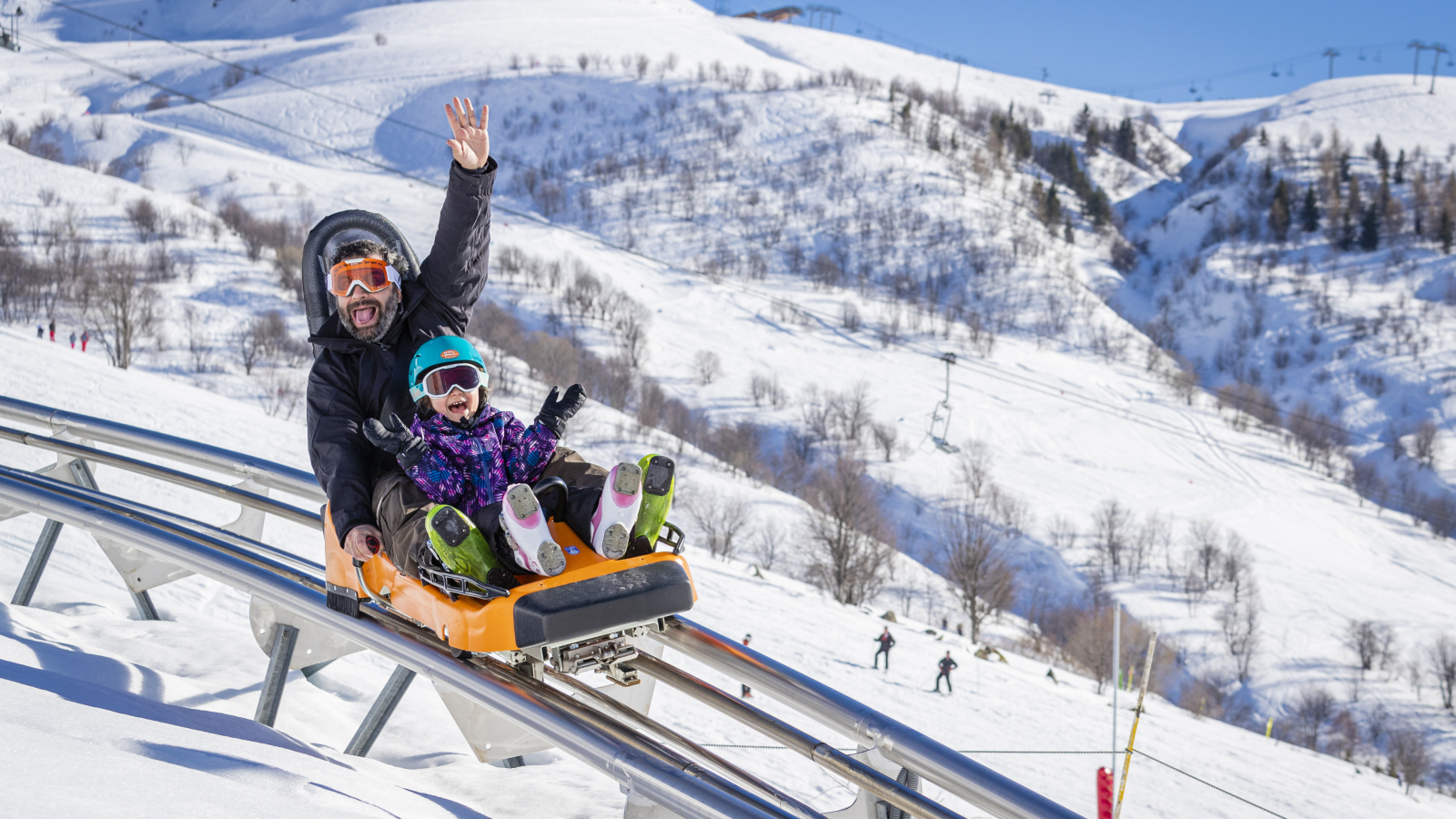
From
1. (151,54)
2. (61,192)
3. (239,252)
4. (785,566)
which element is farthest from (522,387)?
(151,54)

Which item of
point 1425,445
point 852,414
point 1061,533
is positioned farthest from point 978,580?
point 1425,445

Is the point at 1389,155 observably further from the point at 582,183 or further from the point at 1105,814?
the point at 1105,814

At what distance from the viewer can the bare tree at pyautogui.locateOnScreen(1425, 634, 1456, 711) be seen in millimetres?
38781

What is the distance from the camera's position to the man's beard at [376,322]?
3.89 metres

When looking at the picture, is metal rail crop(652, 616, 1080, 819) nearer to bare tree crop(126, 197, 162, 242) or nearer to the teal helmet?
the teal helmet

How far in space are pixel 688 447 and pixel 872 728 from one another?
4555cm

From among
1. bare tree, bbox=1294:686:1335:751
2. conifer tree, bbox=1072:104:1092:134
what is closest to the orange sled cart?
bare tree, bbox=1294:686:1335:751

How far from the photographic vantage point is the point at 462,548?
294cm

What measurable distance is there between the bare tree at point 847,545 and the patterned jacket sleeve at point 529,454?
90.3ft

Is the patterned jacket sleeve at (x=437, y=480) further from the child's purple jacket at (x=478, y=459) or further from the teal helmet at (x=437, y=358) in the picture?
the teal helmet at (x=437, y=358)

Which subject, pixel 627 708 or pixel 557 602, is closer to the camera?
pixel 557 602

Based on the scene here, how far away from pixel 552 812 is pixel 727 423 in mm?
49936

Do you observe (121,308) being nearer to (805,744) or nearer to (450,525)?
(450,525)

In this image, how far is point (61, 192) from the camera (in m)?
61.3
